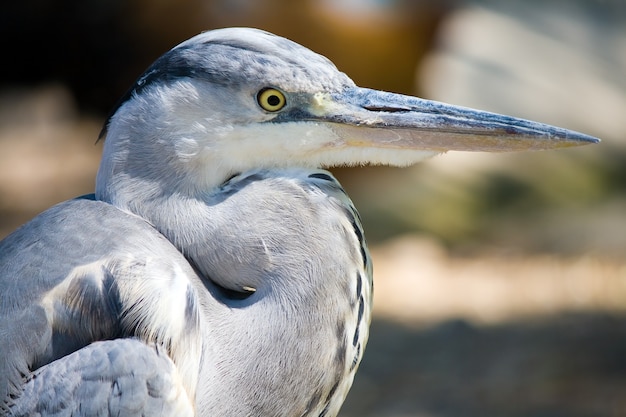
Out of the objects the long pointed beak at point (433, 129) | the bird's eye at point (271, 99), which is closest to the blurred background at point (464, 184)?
the long pointed beak at point (433, 129)

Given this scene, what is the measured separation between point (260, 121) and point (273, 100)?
0.06 m

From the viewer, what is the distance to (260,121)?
219 cm

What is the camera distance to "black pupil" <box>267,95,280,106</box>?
2186mm

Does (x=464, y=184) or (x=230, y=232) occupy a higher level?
(x=230, y=232)

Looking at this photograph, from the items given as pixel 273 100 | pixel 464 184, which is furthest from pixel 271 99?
pixel 464 184

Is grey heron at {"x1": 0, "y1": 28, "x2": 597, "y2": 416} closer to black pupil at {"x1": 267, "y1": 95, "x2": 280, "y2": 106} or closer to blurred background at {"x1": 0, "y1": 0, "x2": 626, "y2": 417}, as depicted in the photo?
black pupil at {"x1": 267, "y1": 95, "x2": 280, "y2": 106}

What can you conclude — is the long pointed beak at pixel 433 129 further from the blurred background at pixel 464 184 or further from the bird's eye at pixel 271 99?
the blurred background at pixel 464 184

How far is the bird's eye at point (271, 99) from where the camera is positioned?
218cm

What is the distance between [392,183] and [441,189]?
41 cm

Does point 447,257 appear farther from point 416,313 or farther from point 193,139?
point 193,139

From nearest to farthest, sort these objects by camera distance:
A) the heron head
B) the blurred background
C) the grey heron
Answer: the grey heron < the heron head < the blurred background

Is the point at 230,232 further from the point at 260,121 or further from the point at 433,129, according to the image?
the point at 433,129

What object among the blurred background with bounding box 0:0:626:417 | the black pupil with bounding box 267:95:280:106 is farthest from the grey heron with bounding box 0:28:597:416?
the blurred background with bounding box 0:0:626:417

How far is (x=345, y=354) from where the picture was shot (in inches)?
87.6
